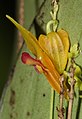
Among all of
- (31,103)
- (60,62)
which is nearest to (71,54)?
(60,62)

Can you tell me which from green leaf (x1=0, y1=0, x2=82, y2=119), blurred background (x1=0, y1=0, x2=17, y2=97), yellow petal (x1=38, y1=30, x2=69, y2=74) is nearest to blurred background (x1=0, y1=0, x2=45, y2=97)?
blurred background (x1=0, y1=0, x2=17, y2=97)

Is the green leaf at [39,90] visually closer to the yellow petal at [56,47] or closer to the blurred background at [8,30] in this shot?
the yellow petal at [56,47]

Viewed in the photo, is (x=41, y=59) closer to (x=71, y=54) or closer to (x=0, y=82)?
(x=71, y=54)

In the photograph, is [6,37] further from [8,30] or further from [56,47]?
[56,47]

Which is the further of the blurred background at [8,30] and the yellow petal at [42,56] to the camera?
the blurred background at [8,30]

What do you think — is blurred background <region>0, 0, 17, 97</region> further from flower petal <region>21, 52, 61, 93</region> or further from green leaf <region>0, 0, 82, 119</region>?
flower petal <region>21, 52, 61, 93</region>

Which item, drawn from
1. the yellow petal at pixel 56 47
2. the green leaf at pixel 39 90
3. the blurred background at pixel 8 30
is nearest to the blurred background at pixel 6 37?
the blurred background at pixel 8 30

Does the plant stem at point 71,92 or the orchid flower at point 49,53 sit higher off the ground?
the orchid flower at point 49,53

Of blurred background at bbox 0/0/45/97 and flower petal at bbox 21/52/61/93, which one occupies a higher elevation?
blurred background at bbox 0/0/45/97
